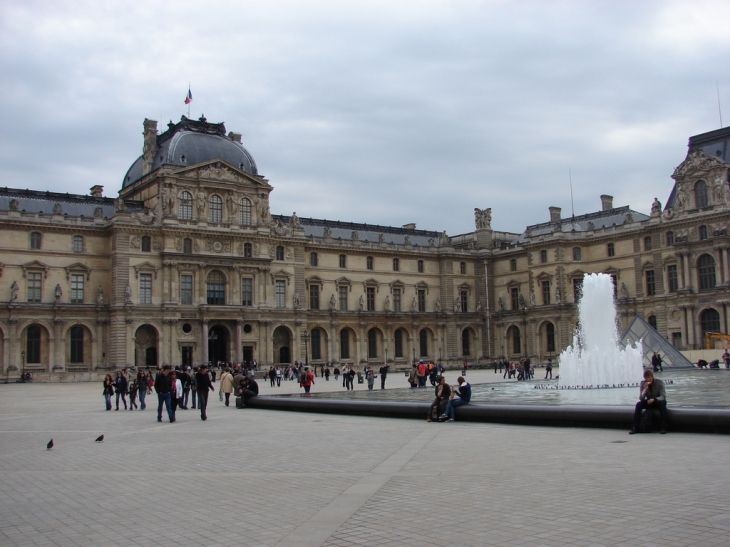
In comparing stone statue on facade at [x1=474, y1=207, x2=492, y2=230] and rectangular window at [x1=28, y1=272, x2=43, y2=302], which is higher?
stone statue on facade at [x1=474, y1=207, x2=492, y2=230]

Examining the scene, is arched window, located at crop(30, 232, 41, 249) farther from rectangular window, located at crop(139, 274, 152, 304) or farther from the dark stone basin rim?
the dark stone basin rim

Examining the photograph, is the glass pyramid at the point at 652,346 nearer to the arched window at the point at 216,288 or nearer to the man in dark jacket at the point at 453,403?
the man in dark jacket at the point at 453,403

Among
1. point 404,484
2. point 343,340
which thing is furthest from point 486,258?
point 404,484

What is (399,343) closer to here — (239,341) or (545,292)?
(545,292)

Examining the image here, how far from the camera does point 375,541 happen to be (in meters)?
8.66

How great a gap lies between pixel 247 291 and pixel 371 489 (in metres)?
59.9

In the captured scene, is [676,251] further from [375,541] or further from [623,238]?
[375,541]

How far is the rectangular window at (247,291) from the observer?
70.3 meters

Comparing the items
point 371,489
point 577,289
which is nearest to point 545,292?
point 577,289

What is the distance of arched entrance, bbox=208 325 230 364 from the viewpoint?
69438 mm

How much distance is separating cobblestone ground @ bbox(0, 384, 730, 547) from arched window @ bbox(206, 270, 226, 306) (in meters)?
49.0

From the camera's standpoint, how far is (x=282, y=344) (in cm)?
7369

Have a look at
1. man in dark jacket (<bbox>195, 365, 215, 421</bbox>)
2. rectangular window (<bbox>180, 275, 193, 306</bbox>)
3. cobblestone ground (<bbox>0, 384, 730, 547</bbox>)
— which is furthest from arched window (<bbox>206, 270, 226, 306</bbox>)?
cobblestone ground (<bbox>0, 384, 730, 547</bbox>)

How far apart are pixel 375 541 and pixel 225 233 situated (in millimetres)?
61662
